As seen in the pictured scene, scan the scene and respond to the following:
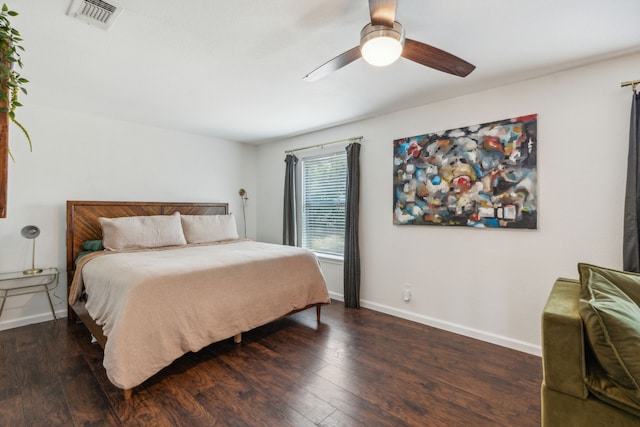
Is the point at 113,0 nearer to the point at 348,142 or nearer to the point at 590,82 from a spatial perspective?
the point at 348,142

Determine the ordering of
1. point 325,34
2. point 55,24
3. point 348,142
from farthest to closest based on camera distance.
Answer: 1. point 348,142
2. point 325,34
3. point 55,24

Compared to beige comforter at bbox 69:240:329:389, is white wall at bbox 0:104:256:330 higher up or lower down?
higher up

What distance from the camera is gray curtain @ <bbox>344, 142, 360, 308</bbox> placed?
359 centimetres

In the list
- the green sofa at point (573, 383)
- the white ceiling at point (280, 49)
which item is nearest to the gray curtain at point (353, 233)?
the white ceiling at point (280, 49)

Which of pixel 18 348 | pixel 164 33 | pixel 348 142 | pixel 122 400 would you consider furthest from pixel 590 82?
pixel 18 348

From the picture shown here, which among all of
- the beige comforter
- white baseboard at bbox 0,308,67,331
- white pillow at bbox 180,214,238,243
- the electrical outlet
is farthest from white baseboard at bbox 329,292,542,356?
white baseboard at bbox 0,308,67,331

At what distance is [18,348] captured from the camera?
252cm

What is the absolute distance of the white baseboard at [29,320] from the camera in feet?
9.66

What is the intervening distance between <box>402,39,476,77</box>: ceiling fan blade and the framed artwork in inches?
41.4

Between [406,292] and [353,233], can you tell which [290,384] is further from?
[353,233]

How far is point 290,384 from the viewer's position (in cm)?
202

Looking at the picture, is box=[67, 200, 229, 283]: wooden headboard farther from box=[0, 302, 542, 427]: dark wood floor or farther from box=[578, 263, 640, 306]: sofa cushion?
box=[578, 263, 640, 306]: sofa cushion

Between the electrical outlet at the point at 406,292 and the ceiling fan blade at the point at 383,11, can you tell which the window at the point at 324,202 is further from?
the ceiling fan blade at the point at 383,11

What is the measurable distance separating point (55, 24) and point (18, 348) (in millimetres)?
2603
